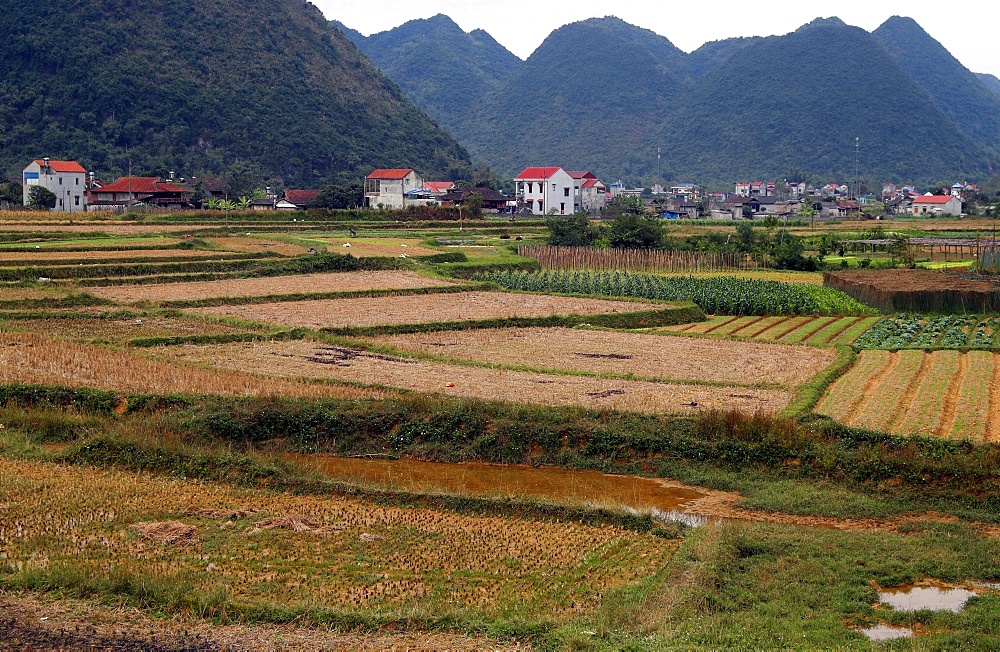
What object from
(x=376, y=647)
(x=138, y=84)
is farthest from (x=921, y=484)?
(x=138, y=84)

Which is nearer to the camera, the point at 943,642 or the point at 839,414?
the point at 943,642

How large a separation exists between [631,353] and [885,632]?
15806 millimetres

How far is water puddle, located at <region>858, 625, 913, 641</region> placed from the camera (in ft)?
34.6

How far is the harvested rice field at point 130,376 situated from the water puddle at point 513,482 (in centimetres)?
251

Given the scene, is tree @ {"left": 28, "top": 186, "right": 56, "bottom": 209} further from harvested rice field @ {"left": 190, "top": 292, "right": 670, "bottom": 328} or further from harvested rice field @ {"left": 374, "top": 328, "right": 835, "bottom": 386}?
harvested rice field @ {"left": 374, "top": 328, "right": 835, "bottom": 386}

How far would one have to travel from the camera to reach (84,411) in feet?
62.6

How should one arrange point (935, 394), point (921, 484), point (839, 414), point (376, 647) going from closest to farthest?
point (376, 647) → point (921, 484) → point (839, 414) → point (935, 394)

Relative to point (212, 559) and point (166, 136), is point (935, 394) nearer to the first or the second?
point (212, 559)

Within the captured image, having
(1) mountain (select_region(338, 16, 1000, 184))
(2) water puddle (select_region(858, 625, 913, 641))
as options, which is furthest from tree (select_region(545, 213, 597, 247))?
(1) mountain (select_region(338, 16, 1000, 184))

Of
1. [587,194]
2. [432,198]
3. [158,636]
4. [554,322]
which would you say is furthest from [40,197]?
[158,636]

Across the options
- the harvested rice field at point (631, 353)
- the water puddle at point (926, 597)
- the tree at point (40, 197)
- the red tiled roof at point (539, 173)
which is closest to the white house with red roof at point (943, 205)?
the red tiled roof at point (539, 173)

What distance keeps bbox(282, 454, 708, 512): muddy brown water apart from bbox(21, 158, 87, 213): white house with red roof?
6168 centimetres

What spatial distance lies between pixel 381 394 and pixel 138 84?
87408mm

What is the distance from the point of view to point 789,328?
33312mm
